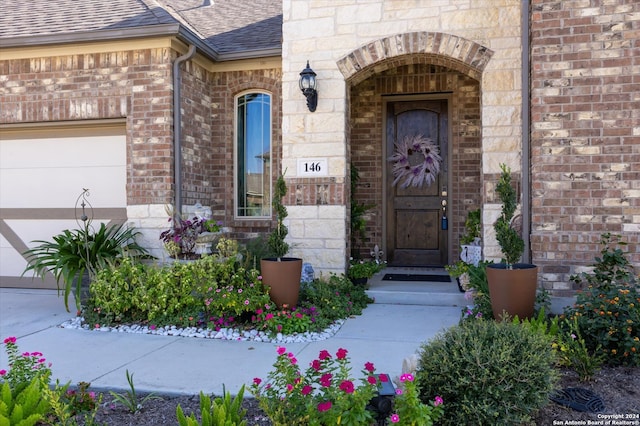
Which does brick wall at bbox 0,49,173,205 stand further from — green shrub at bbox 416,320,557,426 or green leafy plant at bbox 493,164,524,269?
green shrub at bbox 416,320,557,426

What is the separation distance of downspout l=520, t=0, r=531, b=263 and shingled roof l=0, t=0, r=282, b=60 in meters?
3.17

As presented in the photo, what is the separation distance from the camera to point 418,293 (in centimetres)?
568

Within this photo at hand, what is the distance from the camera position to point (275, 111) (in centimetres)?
719

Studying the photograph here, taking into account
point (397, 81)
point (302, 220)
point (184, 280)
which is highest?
point (397, 81)

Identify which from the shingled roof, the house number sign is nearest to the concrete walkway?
the house number sign

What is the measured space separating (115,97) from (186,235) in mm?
2213

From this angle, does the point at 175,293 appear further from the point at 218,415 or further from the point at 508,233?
the point at 508,233

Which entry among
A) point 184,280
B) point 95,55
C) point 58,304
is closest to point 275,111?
point 95,55

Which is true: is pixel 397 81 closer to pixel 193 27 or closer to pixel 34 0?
pixel 193 27

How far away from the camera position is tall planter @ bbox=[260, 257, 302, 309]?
15.8 feet

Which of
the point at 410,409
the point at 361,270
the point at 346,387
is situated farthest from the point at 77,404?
the point at 361,270

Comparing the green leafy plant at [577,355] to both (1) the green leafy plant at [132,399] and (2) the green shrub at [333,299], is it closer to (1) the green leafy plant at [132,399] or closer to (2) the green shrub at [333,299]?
(2) the green shrub at [333,299]

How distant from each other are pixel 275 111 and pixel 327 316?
344 cm

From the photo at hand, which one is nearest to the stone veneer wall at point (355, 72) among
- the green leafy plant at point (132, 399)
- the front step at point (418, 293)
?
the front step at point (418, 293)
